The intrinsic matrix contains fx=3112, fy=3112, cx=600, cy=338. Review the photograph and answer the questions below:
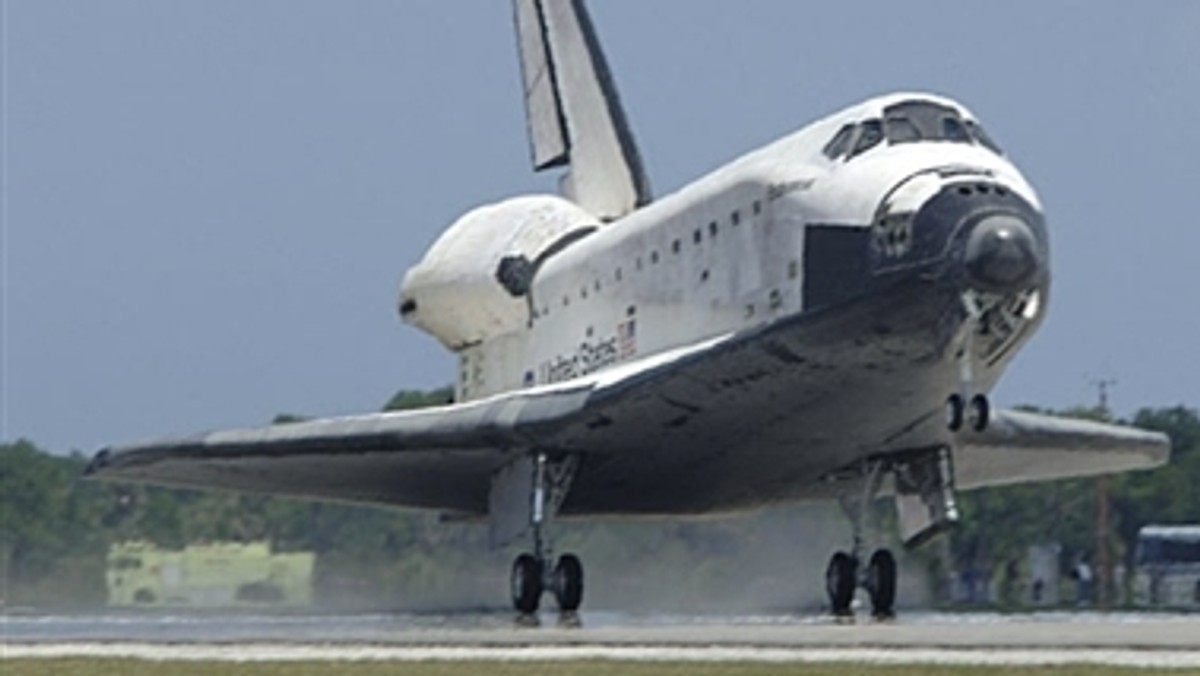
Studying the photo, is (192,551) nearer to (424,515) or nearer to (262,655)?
(424,515)

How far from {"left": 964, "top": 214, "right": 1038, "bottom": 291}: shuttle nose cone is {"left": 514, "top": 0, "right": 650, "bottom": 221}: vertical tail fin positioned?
34.0 ft

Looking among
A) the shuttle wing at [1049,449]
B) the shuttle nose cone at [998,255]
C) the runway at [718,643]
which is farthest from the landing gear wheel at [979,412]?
the shuttle wing at [1049,449]

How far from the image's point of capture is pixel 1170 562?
34281mm

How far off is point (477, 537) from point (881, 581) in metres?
8.27

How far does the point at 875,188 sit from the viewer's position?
68.9 ft

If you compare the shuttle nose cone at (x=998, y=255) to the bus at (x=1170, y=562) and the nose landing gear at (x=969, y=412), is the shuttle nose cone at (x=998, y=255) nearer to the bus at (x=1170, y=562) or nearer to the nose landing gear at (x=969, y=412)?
the nose landing gear at (x=969, y=412)

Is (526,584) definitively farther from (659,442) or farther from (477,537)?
(477,537)

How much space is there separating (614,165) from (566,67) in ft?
6.77

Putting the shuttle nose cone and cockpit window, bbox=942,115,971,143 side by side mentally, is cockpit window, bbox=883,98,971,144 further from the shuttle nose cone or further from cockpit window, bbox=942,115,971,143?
the shuttle nose cone

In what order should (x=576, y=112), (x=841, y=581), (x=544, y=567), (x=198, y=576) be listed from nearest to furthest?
(x=544, y=567)
(x=841, y=581)
(x=576, y=112)
(x=198, y=576)

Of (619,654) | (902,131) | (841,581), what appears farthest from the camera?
(841,581)

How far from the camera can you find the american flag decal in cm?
2489

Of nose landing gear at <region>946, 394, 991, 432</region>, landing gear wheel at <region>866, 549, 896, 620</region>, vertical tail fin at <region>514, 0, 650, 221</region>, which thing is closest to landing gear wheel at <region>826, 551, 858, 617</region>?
landing gear wheel at <region>866, 549, 896, 620</region>

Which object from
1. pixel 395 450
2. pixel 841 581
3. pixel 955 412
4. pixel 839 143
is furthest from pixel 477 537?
pixel 955 412
